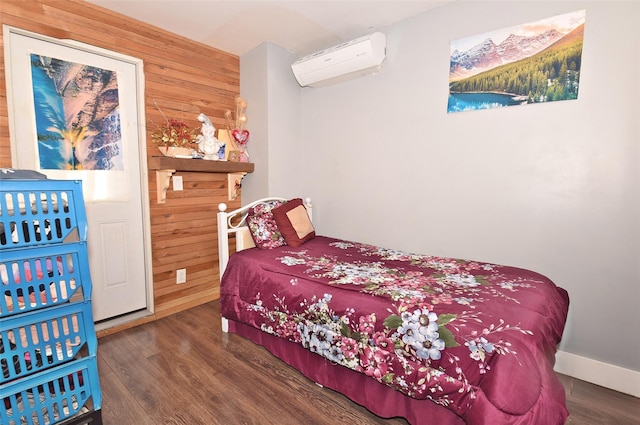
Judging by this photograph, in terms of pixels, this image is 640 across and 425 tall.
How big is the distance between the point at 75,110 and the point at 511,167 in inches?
123

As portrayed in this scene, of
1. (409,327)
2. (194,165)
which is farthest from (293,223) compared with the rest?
(409,327)

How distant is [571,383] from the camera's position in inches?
75.7

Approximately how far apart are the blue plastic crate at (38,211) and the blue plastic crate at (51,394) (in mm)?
573

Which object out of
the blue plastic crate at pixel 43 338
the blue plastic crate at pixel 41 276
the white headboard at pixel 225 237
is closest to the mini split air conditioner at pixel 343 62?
the white headboard at pixel 225 237

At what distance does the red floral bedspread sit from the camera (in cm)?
115

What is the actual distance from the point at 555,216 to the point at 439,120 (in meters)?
1.03

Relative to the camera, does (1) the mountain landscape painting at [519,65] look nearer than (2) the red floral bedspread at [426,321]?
No

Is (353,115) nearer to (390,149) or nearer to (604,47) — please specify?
(390,149)

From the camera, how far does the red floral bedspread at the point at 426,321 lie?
45.4 inches

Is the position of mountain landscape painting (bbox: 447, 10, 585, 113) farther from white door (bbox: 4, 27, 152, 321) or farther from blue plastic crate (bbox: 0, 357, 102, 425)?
blue plastic crate (bbox: 0, 357, 102, 425)

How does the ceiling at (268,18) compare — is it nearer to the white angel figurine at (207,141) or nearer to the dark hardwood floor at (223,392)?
the white angel figurine at (207,141)

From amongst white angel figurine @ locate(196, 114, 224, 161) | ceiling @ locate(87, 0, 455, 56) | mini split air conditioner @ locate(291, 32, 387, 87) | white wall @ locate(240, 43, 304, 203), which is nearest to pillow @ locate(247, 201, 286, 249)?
white wall @ locate(240, 43, 304, 203)

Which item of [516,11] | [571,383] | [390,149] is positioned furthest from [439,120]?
[571,383]

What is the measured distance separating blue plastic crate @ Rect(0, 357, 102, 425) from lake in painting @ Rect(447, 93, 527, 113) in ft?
8.82
